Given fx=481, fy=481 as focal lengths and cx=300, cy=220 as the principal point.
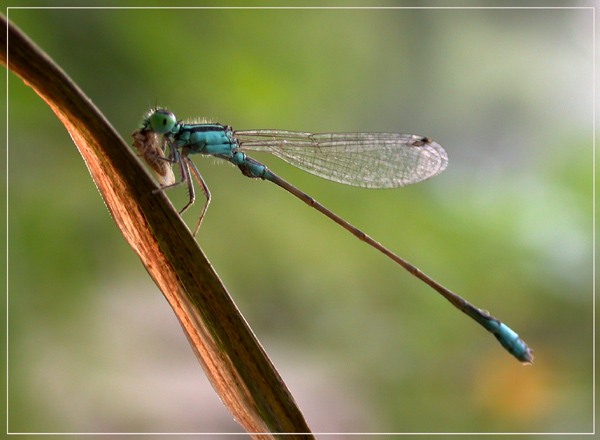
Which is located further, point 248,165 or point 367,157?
point 367,157

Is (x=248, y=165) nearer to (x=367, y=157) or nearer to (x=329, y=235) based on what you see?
(x=367, y=157)

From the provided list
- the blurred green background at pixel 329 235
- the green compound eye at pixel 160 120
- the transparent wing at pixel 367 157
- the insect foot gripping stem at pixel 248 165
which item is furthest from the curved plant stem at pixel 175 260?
the blurred green background at pixel 329 235

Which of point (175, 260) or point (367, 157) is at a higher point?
point (367, 157)

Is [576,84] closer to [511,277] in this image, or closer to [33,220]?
[511,277]

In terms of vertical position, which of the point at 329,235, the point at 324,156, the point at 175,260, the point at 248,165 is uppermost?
the point at 329,235

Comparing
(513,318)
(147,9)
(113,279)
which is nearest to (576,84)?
(513,318)

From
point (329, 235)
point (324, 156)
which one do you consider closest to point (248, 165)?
point (324, 156)

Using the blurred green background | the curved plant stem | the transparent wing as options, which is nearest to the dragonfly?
the transparent wing

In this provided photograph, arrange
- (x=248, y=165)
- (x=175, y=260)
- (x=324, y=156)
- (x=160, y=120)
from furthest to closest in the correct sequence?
(x=324, y=156), (x=248, y=165), (x=160, y=120), (x=175, y=260)
